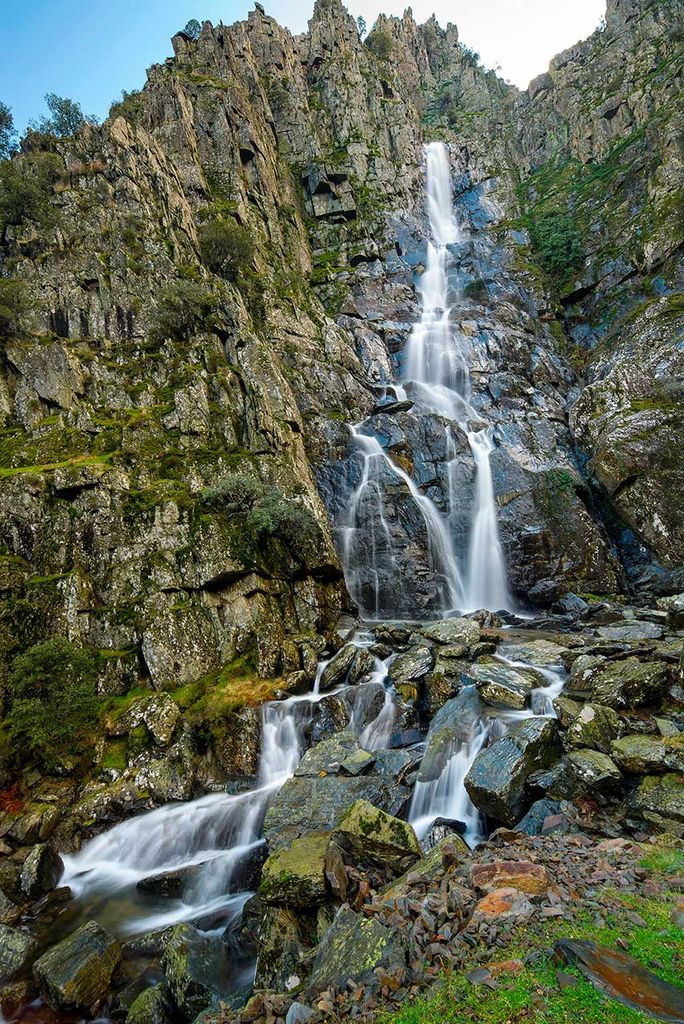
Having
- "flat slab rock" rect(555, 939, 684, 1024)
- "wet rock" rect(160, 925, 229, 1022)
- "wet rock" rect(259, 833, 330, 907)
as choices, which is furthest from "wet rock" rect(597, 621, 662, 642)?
"wet rock" rect(160, 925, 229, 1022)

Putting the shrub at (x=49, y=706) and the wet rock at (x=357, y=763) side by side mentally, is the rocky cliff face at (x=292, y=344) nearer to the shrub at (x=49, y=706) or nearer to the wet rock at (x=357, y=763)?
the shrub at (x=49, y=706)

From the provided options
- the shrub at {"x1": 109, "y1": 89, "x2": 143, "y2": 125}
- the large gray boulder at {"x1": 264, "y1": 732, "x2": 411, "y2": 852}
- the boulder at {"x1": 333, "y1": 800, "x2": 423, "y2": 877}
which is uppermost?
the shrub at {"x1": 109, "y1": 89, "x2": 143, "y2": 125}

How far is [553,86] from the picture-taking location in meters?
56.1

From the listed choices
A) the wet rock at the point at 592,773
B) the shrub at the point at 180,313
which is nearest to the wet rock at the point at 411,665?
the wet rock at the point at 592,773

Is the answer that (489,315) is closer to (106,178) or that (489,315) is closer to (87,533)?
(106,178)

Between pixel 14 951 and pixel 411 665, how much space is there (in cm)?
929

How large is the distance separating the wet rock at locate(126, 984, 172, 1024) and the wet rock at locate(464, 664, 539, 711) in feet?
23.9

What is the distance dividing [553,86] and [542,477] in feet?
202

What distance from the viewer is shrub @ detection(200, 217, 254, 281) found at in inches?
1193

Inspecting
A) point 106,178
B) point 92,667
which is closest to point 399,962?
point 92,667

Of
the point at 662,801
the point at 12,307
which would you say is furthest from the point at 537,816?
the point at 12,307

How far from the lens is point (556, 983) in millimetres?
3164

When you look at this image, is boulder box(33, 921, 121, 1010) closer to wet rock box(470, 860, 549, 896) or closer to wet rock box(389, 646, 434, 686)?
wet rock box(470, 860, 549, 896)

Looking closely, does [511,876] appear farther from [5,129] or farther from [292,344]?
[5,129]
